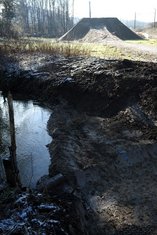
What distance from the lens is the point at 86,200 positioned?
699 cm

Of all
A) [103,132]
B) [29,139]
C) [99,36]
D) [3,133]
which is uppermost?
[99,36]

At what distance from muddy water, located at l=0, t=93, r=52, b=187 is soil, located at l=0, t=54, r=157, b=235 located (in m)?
0.34

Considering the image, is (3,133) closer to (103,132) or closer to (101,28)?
(103,132)

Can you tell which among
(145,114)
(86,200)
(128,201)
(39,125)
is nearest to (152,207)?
(128,201)

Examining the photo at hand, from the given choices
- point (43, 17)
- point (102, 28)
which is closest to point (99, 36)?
point (102, 28)

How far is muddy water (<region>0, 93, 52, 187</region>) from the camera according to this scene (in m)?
8.63

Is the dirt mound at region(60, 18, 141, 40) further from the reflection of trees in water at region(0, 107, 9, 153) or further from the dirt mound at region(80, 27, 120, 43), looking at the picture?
the reflection of trees in water at region(0, 107, 9, 153)

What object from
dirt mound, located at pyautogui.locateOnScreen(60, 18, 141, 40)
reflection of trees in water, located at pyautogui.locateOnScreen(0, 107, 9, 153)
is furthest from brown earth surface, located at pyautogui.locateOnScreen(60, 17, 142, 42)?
reflection of trees in water, located at pyautogui.locateOnScreen(0, 107, 9, 153)

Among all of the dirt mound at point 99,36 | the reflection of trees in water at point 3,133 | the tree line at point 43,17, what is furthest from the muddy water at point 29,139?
the tree line at point 43,17

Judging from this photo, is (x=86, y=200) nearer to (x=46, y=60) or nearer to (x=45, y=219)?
(x=45, y=219)

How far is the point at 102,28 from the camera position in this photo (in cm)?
4847

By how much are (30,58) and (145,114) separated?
1000 centimetres

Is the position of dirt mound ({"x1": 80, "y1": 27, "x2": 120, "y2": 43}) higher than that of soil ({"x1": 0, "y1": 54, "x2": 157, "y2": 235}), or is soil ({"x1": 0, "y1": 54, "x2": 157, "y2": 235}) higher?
dirt mound ({"x1": 80, "y1": 27, "x2": 120, "y2": 43})

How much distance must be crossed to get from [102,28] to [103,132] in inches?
1590
